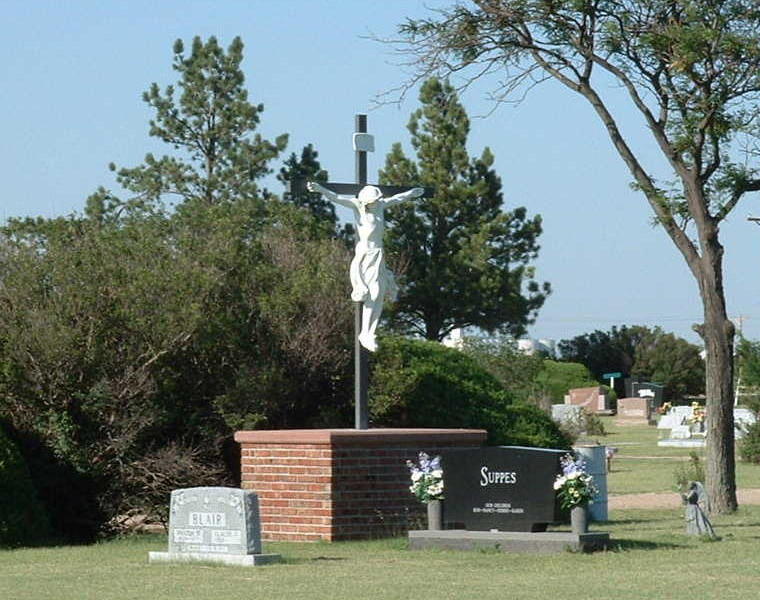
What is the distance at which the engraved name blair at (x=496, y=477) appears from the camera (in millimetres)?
16031

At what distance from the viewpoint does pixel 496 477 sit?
1609 centimetres

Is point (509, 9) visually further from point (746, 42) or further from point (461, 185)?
point (461, 185)

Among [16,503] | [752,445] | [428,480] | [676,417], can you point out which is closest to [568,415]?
[676,417]

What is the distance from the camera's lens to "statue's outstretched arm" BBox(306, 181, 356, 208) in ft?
60.9

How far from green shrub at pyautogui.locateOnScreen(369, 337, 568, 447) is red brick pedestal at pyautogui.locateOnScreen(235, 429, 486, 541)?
338 cm

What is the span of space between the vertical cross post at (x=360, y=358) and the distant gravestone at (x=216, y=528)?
3.66 m

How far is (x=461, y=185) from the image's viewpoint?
62500 mm

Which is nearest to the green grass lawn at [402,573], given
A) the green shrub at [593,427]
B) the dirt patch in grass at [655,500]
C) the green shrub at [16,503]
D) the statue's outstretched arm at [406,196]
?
the green shrub at [16,503]

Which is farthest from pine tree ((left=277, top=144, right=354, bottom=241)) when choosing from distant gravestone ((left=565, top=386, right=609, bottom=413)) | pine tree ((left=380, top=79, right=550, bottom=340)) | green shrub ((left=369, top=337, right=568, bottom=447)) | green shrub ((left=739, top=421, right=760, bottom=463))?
green shrub ((left=369, top=337, right=568, bottom=447))

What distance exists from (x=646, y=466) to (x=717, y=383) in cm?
1303

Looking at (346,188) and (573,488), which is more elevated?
(346,188)

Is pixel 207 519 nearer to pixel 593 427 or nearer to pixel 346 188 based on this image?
pixel 346 188

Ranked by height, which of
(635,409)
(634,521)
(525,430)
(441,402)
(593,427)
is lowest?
(634,521)

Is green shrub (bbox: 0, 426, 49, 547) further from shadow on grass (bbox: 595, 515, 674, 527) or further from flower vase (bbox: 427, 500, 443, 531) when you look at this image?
shadow on grass (bbox: 595, 515, 674, 527)
